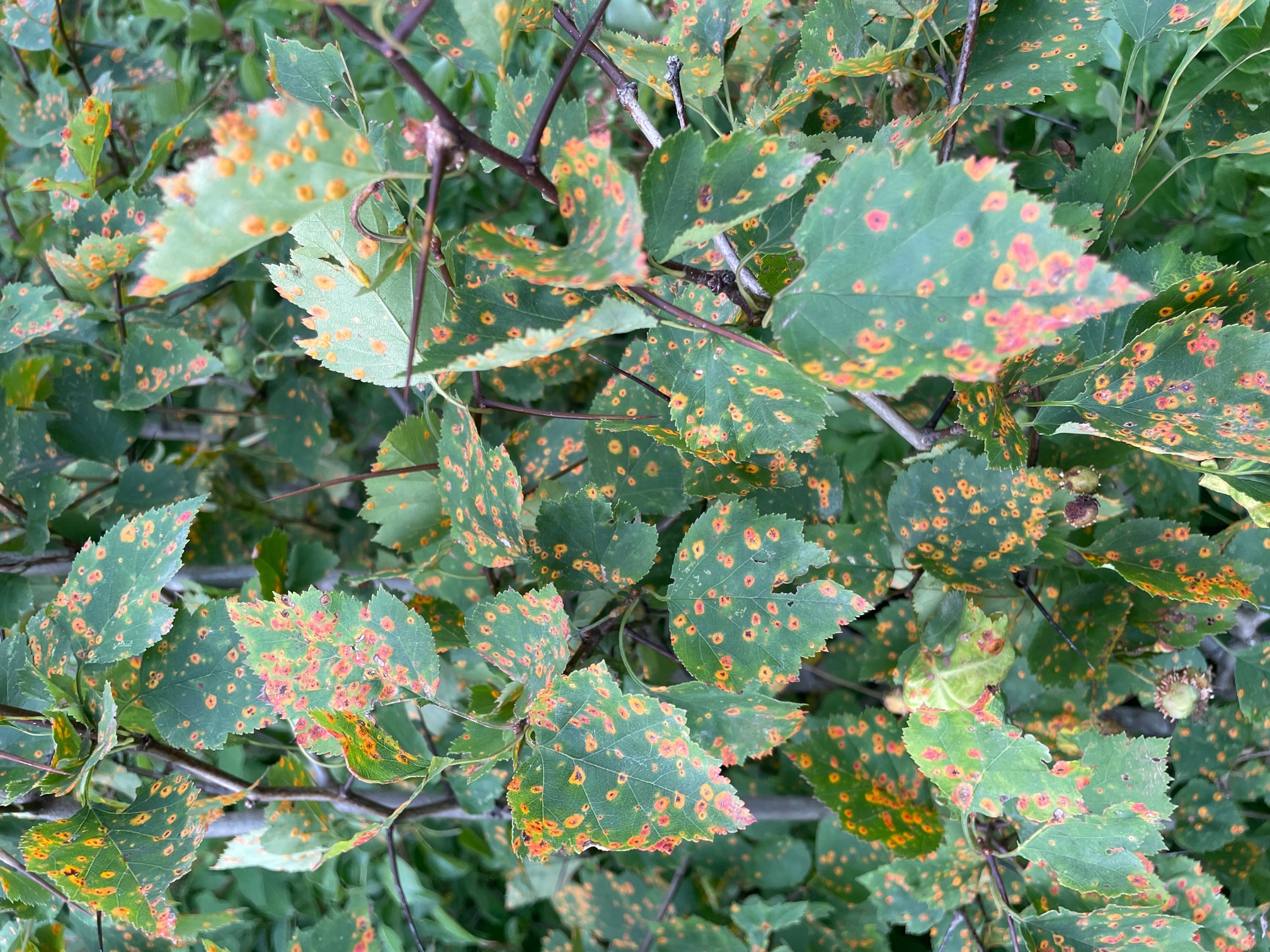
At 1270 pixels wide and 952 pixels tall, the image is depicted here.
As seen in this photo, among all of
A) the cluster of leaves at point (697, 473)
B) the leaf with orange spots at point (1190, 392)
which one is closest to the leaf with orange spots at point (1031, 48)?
the cluster of leaves at point (697, 473)

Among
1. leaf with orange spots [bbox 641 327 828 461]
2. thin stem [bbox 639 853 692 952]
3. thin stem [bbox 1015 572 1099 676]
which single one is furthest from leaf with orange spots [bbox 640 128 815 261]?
thin stem [bbox 639 853 692 952]

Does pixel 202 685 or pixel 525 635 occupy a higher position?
pixel 525 635

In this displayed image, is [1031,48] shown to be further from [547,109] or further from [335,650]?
[335,650]

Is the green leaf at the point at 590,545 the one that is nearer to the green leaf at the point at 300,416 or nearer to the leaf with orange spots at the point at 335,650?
the leaf with orange spots at the point at 335,650

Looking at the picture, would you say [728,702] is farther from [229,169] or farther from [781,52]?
[781,52]

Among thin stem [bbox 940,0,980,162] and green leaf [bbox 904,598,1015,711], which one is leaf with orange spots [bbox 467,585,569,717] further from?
thin stem [bbox 940,0,980,162]

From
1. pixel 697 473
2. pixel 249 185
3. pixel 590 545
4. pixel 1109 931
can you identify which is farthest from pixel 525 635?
pixel 1109 931
